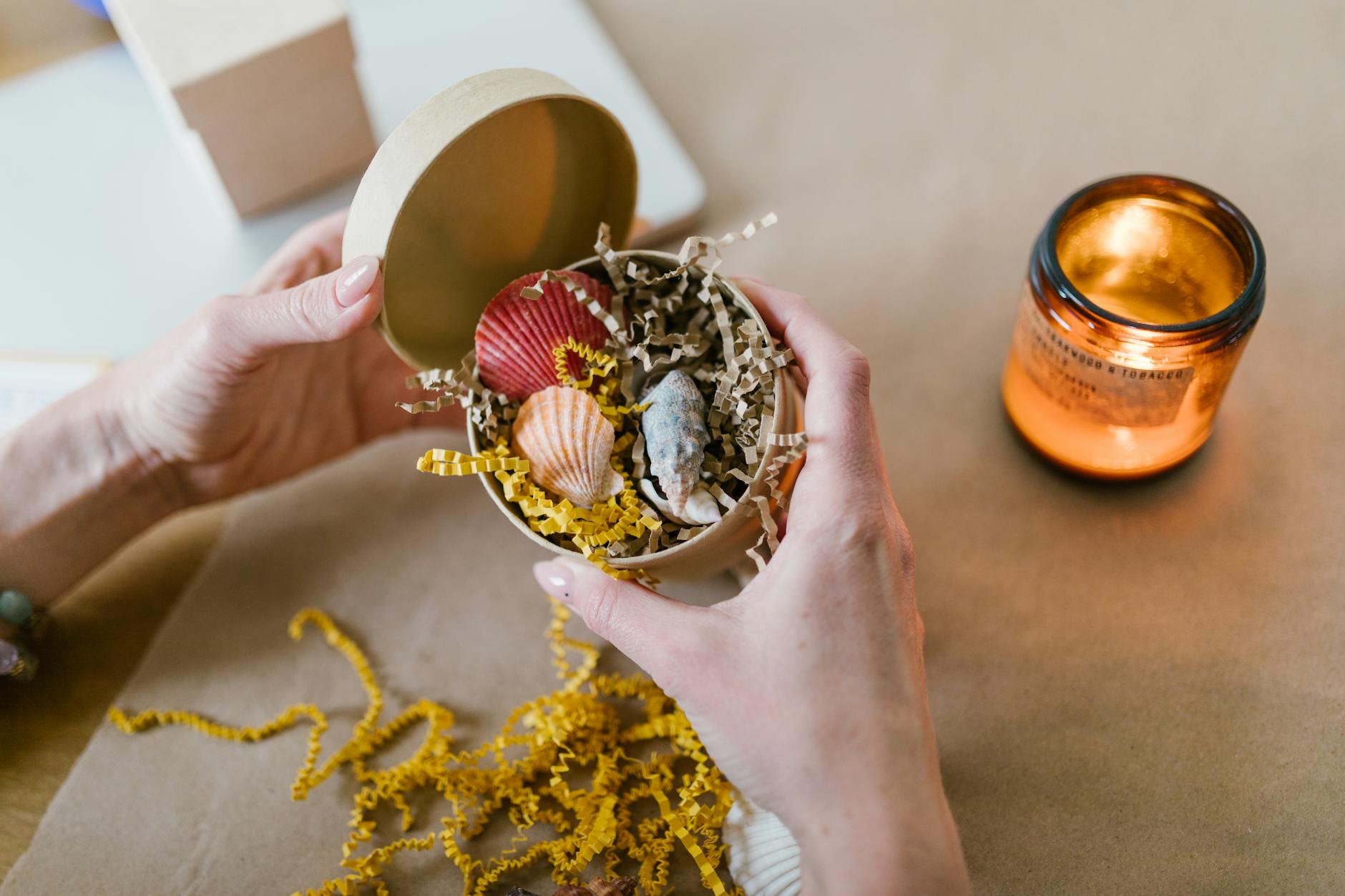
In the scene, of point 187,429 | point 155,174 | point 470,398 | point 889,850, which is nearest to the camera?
point 889,850

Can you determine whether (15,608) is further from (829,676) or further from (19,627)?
(829,676)

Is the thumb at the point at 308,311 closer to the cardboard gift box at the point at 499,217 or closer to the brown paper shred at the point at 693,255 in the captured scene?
the cardboard gift box at the point at 499,217

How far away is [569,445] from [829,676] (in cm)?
17

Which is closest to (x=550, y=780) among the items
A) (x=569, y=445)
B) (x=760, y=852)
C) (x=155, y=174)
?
(x=760, y=852)

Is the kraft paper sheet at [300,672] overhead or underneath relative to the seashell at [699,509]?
underneath

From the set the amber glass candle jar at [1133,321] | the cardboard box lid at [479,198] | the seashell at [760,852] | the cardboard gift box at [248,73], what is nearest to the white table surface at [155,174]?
the cardboard gift box at [248,73]

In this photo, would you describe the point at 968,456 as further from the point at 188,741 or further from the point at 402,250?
the point at 188,741

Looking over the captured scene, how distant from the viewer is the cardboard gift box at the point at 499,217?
48 cm

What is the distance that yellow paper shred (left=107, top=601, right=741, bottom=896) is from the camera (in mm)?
578

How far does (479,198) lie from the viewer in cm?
55

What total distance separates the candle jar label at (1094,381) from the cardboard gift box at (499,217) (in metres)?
0.16

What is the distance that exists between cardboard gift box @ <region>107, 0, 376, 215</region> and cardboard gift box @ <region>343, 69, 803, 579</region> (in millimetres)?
286

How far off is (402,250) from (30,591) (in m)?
0.40

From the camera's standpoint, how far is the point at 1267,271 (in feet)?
2.39
